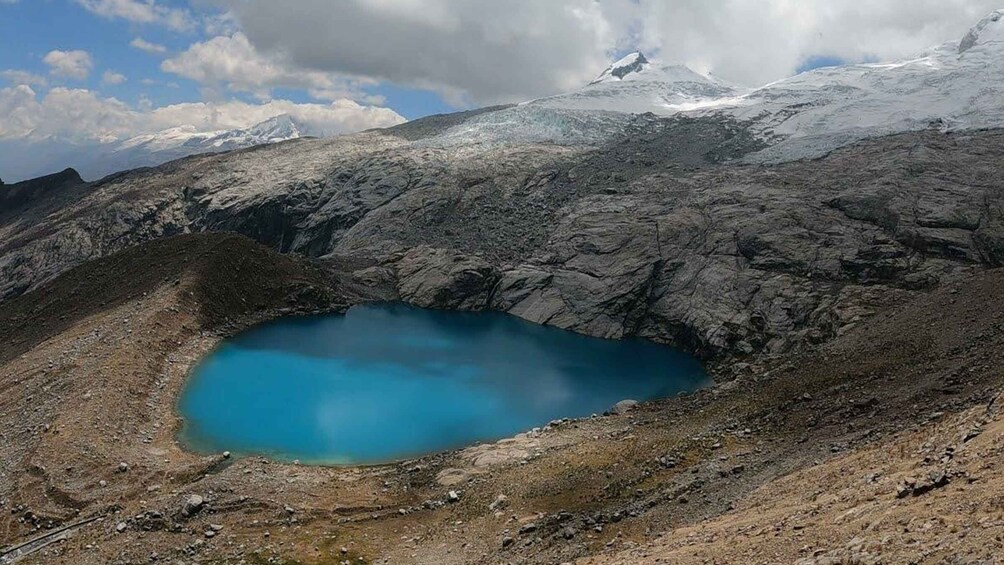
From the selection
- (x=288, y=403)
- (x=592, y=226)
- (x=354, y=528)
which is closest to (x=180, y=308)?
(x=288, y=403)

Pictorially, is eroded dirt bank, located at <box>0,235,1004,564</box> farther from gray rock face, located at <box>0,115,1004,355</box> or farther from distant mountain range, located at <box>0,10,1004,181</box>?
distant mountain range, located at <box>0,10,1004,181</box>

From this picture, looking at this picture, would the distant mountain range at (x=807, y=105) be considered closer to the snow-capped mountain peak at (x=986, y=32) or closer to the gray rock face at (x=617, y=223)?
the snow-capped mountain peak at (x=986, y=32)

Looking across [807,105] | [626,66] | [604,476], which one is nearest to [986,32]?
[807,105]

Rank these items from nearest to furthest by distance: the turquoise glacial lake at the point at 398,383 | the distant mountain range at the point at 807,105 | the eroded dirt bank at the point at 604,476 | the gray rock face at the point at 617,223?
1. the eroded dirt bank at the point at 604,476
2. the turquoise glacial lake at the point at 398,383
3. the gray rock face at the point at 617,223
4. the distant mountain range at the point at 807,105

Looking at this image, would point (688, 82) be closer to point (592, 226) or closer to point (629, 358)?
point (592, 226)

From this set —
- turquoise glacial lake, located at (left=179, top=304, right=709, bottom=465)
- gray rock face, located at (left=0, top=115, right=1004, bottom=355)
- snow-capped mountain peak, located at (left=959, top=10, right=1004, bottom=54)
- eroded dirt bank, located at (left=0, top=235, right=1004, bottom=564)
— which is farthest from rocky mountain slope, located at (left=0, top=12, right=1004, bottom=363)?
eroded dirt bank, located at (left=0, top=235, right=1004, bottom=564)

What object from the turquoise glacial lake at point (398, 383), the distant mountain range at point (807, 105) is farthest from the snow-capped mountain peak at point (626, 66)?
the turquoise glacial lake at point (398, 383)
